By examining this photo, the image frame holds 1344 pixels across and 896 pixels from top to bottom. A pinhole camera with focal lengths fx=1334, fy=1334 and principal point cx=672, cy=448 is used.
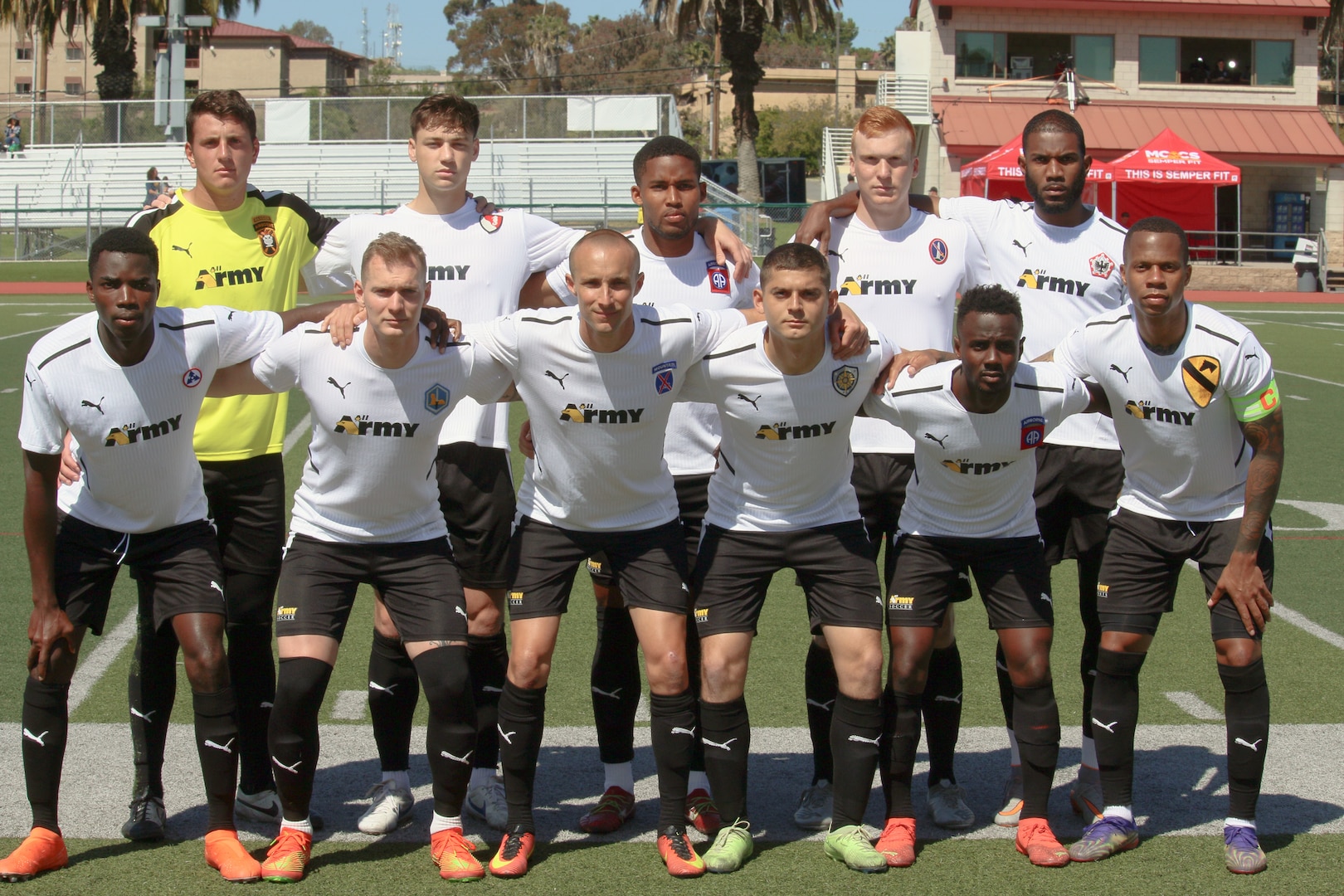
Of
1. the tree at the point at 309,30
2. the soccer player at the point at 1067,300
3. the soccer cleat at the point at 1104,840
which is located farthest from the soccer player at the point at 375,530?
the tree at the point at 309,30

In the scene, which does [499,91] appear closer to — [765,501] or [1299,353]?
[1299,353]

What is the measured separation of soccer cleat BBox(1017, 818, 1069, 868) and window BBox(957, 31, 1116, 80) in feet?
133

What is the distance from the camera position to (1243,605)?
4.18 meters

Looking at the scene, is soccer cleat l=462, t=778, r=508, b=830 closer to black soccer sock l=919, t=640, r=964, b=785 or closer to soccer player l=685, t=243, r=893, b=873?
soccer player l=685, t=243, r=893, b=873

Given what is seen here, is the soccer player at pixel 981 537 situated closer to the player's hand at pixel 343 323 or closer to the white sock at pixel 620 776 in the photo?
the white sock at pixel 620 776

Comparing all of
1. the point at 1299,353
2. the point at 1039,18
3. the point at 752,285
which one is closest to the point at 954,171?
the point at 1039,18

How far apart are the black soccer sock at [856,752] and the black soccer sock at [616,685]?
768 millimetres

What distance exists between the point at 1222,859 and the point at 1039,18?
135ft

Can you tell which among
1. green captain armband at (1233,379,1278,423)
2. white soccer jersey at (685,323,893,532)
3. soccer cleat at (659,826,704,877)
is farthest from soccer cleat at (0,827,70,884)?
green captain armband at (1233,379,1278,423)

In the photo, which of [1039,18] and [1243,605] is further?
[1039,18]

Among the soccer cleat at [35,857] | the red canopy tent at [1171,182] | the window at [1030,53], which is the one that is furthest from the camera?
the window at [1030,53]

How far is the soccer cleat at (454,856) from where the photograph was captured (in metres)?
4.01

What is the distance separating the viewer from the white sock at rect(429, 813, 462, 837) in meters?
4.14

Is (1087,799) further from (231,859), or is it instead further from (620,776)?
(231,859)
